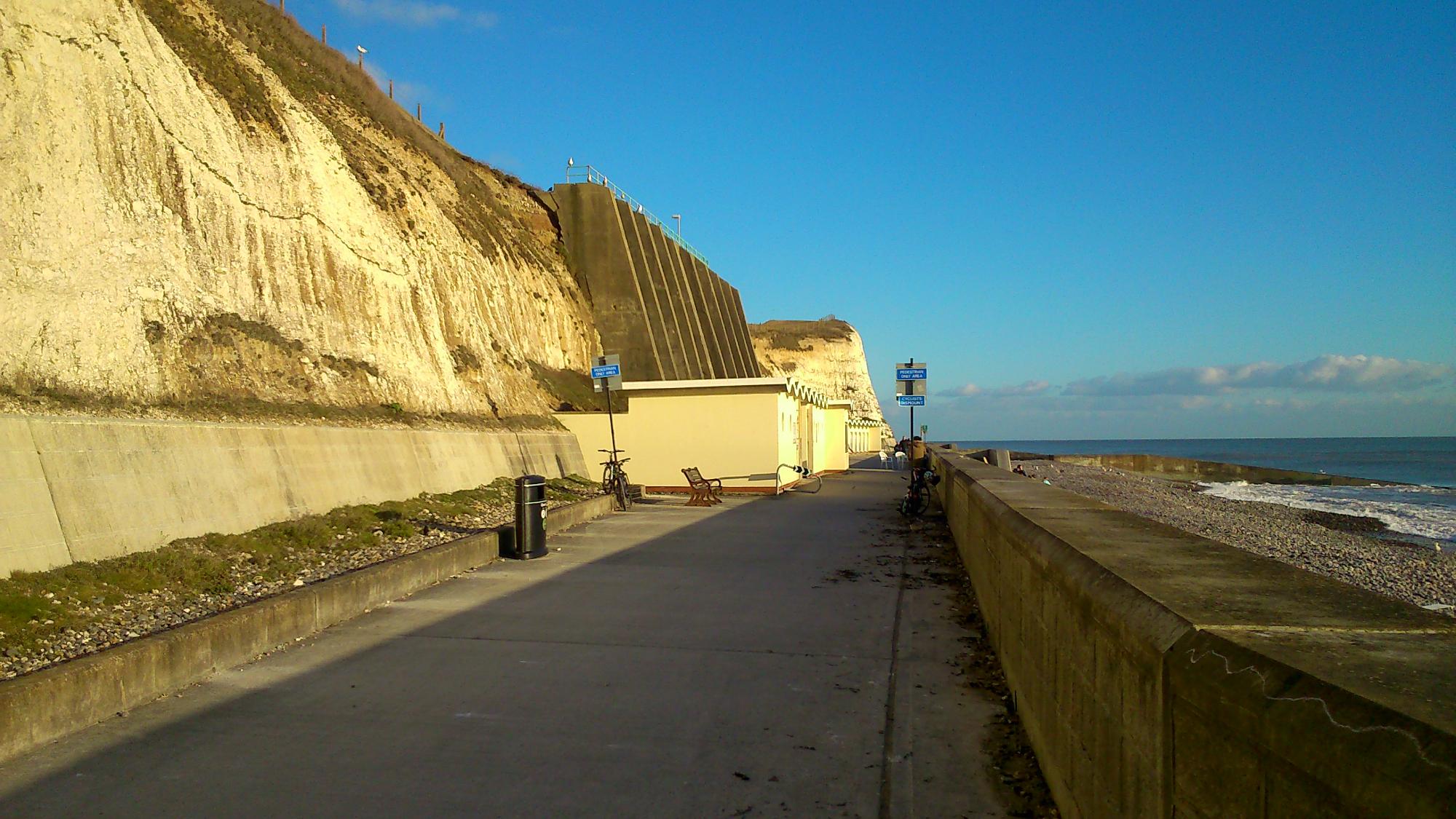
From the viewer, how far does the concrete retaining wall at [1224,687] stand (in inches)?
67.8

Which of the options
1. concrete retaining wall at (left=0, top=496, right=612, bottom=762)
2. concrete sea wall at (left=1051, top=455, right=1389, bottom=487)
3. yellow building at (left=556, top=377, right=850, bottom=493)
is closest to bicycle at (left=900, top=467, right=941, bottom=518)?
yellow building at (left=556, top=377, right=850, bottom=493)

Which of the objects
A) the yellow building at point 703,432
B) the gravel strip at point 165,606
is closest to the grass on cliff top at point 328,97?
the yellow building at point 703,432

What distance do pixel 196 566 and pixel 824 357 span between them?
8449 cm

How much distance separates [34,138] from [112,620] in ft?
25.8

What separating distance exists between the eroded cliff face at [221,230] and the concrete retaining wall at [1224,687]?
34.3ft

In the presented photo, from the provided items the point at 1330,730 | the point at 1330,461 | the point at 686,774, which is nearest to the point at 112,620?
the point at 686,774

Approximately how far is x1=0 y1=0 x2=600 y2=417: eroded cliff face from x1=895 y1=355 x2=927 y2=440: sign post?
1035 centimetres

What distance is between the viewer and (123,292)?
Result: 1174 centimetres

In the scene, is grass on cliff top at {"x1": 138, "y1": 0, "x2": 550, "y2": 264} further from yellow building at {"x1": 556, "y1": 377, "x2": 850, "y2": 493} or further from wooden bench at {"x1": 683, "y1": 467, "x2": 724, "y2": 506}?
wooden bench at {"x1": 683, "y1": 467, "x2": 724, "y2": 506}

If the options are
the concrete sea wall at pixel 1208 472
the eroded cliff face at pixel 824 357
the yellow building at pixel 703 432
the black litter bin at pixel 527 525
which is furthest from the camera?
the eroded cliff face at pixel 824 357

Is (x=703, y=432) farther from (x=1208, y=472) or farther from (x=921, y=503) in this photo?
(x=1208, y=472)

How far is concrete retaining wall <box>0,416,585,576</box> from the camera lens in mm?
7410

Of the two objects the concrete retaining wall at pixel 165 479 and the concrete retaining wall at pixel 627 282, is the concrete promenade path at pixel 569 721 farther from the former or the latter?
the concrete retaining wall at pixel 627 282

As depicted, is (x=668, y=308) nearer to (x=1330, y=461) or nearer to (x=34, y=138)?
(x=34, y=138)
